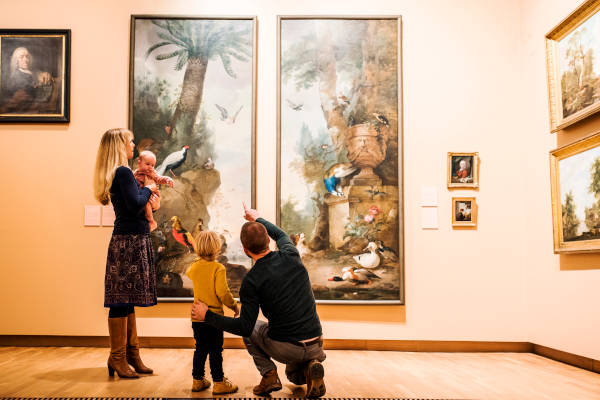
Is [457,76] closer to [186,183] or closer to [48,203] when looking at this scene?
[186,183]

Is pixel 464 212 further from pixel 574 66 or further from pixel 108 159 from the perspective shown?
pixel 108 159

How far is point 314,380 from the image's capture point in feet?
9.95

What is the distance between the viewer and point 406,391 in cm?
335

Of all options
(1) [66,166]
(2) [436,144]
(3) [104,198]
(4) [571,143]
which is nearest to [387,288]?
(2) [436,144]

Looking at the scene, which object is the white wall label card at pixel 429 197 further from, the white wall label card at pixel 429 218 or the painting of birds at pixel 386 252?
the painting of birds at pixel 386 252

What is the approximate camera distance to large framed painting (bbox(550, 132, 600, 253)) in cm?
402

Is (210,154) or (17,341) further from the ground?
(210,154)

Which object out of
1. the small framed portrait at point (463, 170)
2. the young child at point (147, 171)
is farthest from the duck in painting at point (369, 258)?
the young child at point (147, 171)

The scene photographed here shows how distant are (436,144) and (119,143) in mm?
3122

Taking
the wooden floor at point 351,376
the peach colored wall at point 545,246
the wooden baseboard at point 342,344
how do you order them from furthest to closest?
the wooden baseboard at point 342,344
the peach colored wall at point 545,246
the wooden floor at point 351,376

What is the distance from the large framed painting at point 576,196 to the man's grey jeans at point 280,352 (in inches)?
93.9

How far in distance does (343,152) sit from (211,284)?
255 cm

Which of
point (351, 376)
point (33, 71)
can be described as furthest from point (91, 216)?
point (351, 376)

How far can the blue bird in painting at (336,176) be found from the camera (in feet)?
17.2
